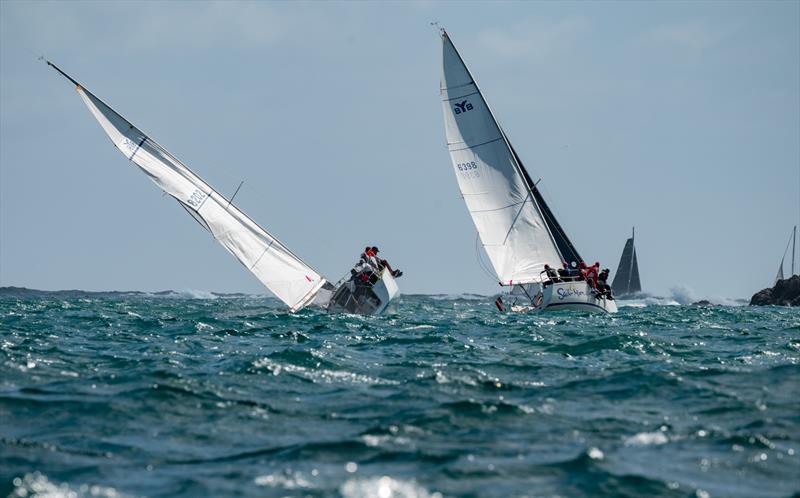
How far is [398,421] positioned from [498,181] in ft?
93.6

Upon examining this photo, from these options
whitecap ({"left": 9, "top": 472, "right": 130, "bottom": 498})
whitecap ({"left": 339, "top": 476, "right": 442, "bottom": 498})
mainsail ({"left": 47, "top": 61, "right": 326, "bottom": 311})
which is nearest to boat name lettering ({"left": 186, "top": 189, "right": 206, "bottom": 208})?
mainsail ({"left": 47, "top": 61, "right": 326, "bottom": 311})

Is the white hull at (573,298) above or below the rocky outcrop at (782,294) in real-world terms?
below

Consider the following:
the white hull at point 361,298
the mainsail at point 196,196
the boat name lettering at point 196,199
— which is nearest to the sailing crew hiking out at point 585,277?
the white hull at point 361,298

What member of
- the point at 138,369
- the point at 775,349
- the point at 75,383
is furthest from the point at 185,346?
the point at 775,349

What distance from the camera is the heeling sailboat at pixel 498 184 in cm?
3722

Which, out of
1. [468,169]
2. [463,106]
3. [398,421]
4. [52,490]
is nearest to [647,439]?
[398,421]

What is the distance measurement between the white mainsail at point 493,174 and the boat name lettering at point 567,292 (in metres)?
3.50

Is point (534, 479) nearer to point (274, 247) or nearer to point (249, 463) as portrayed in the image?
point (249, 463)

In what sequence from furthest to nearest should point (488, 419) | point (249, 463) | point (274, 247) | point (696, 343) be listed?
1. point (274, 247)
2. point (696, 343)
3. point (488, 419)
4. point (249, 463)

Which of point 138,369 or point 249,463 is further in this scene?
point 138,369

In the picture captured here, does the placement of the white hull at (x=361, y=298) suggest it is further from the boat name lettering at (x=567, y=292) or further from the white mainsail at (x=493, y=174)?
the white mainsail at (x=493, y=174)

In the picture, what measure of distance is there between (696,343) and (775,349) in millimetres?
2118

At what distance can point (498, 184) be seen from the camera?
1474 inches

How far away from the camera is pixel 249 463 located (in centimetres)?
785
